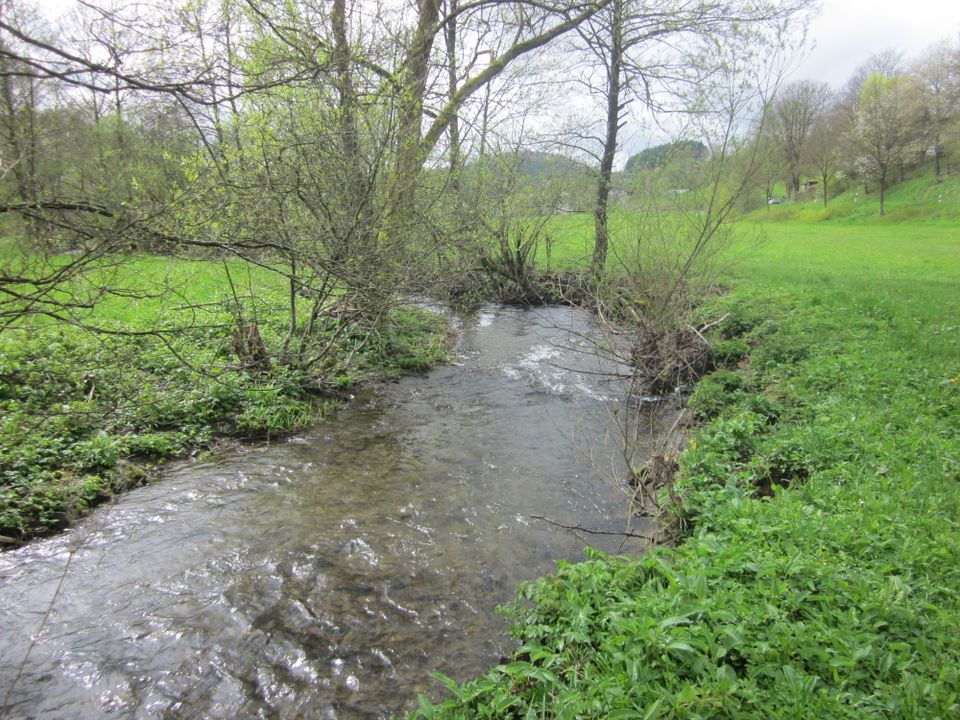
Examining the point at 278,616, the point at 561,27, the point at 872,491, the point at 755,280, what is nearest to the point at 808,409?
the point at 872,491

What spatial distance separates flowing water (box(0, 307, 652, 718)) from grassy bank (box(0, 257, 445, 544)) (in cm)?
38

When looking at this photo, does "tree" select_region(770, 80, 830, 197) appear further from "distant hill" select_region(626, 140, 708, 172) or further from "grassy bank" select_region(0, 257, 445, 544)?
"grassy bank" select_region(0, 257, 445, 544)

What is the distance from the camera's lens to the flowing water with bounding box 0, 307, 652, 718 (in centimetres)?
331

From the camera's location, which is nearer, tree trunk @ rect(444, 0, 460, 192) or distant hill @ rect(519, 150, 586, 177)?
tree trunk @ rect(444, 0, 460, 192)

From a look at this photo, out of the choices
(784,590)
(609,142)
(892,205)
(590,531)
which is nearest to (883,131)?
(892,205)

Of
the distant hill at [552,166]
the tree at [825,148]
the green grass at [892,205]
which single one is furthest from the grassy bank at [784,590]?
the tree at [825,148]

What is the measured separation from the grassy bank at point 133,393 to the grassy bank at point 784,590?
366 cm

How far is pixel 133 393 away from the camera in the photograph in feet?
22.4

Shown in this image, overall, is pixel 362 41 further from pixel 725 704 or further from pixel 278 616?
pixel 725 704

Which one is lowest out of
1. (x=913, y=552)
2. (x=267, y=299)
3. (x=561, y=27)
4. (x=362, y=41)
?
(x=913, y=552)

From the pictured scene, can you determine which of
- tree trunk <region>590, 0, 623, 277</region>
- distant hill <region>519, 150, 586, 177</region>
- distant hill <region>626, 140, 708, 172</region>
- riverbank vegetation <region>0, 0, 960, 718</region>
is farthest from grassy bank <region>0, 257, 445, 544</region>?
distant hill <region>519, 150, 586, 177</region>

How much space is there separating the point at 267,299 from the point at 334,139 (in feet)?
9.78

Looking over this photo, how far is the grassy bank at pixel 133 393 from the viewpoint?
200 inches

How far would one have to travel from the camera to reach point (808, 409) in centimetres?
606
